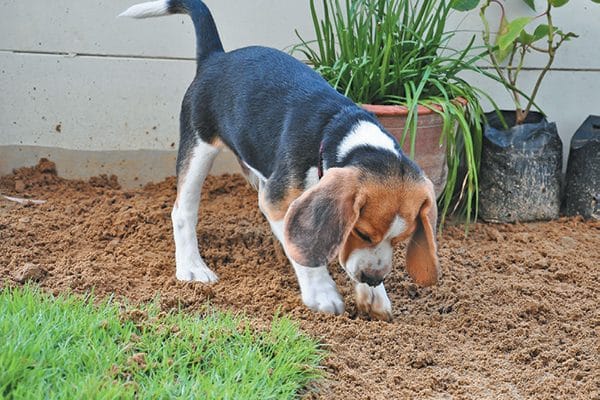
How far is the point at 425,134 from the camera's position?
5277 millimetres

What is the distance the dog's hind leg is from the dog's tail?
509 mm

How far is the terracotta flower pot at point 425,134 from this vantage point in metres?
5.16

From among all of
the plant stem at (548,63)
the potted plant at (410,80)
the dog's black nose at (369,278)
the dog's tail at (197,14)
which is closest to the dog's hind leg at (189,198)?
the dog's tail at (197,14)

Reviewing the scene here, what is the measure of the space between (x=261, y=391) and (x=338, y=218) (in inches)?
28.1

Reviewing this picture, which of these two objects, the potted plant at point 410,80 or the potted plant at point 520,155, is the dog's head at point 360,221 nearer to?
the potted plant at point 410,80

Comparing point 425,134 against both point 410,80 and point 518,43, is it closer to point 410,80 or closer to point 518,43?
point 410,80

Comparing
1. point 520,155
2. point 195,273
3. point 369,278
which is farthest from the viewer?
point 520,155

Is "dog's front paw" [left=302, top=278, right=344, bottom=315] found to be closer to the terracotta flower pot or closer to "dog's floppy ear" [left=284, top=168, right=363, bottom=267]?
"dog's floppy ear" [left=284, top=168, right=363, bottom=267]

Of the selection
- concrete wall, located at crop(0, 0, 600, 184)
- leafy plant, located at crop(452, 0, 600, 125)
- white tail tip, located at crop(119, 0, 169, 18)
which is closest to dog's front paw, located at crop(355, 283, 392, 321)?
white tail tip, located at crop(119, 0, 169, 18)

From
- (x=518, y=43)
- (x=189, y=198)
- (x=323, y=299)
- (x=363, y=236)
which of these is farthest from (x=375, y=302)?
(x=518, y=43)

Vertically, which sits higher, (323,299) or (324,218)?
(324,218)

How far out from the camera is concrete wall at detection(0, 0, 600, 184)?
240 inches

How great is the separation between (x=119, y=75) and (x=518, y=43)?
9.05ft

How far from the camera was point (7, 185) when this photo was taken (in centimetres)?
603
